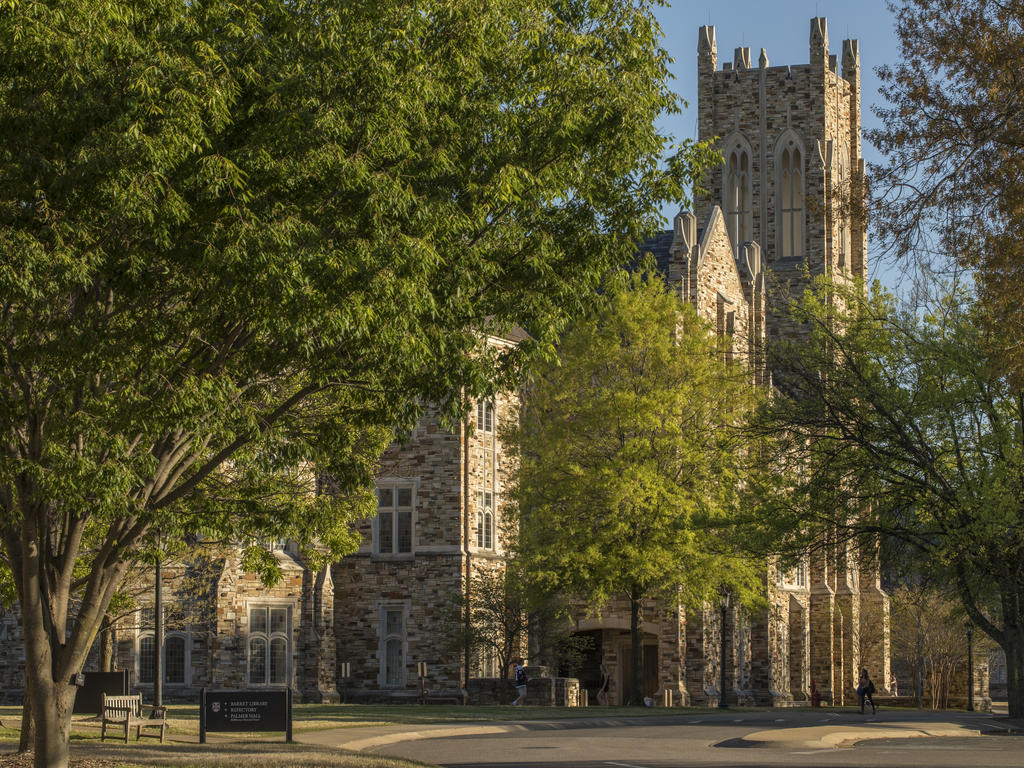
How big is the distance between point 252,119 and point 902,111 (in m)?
6.57

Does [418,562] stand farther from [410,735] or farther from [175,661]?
[410,735]

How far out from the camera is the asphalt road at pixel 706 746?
19.4 meters

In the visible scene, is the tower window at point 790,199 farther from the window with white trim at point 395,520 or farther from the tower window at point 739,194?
the window with white trim at point 395,520

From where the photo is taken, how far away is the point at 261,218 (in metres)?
13.0

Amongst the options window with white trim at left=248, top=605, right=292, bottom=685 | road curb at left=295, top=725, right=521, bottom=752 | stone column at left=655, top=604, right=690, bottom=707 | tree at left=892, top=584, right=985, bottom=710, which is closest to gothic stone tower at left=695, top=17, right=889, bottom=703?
tree at left=892, top=584, right=985, bottom=710

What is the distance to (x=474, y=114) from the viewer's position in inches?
564

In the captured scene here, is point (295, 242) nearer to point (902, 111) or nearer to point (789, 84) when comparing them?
point (902, 111)

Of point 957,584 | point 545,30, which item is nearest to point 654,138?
point 545,30

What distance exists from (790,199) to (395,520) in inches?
1465

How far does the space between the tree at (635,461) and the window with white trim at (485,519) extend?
4.08m

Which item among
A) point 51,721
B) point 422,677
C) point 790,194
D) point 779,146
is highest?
point 779,146

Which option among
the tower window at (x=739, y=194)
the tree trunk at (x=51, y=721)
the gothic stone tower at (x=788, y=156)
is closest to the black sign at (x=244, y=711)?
the tree trunk at (x=51, y=721)

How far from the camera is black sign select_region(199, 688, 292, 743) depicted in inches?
810

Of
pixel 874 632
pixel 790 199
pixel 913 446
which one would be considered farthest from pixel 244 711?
pixel 790 199
